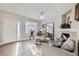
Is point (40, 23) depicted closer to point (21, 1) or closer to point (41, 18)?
point (41, 18)

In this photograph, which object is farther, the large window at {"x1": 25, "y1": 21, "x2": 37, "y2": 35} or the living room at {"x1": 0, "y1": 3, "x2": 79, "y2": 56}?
the large window at {"x1": 25, "y1": 21, "x2": 37, "y2": 35}

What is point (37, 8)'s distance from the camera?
2246 millimetres

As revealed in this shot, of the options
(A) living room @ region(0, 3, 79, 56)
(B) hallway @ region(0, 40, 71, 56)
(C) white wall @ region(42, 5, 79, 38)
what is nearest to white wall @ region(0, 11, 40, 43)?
(A) living room @ region(0, 3, 79, 56)

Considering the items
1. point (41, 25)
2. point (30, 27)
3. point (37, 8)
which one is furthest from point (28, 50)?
point (37, 8)

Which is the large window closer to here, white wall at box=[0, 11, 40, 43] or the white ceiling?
white wall at box=[0, 11, 40, 43]

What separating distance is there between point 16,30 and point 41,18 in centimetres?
61

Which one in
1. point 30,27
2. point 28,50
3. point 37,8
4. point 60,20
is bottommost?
point 28,50

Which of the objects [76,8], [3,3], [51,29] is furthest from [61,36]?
[3,3]

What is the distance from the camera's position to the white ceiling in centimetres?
219

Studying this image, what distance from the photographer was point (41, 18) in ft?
7.76

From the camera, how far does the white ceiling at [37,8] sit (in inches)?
86.2

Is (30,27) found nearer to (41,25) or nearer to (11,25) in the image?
(41,25)

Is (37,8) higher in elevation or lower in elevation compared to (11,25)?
higher

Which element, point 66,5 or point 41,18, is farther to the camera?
point 41,18
